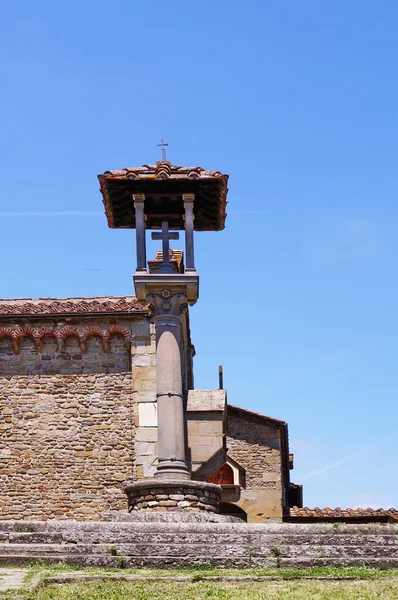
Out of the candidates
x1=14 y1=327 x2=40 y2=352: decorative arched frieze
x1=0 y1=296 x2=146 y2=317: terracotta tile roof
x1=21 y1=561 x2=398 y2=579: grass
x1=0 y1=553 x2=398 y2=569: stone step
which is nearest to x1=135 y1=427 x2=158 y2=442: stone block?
x1=0 y1=296 x2=146 y2=317: terracotta tile roof

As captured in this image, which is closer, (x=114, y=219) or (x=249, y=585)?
(x=249, y=585)

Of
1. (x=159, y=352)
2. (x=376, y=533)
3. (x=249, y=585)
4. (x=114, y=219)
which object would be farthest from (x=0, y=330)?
(x=249, y=585)

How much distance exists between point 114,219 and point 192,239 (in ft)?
6.06

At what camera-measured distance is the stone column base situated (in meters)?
15.4

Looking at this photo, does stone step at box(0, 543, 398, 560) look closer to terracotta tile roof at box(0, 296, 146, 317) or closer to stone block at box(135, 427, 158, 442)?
stone block at box(135, 427, 158, 442)

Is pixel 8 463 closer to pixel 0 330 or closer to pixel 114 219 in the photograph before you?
pixel 0 330

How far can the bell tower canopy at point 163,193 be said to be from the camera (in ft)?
56.6

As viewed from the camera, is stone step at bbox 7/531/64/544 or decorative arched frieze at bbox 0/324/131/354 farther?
decorative arched frieze at bbox 0/324/131/354

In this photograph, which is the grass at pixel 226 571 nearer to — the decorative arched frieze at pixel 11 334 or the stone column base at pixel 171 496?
the stone column base at pixel 171 496

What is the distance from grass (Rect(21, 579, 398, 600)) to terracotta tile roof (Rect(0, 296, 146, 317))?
10866 mm

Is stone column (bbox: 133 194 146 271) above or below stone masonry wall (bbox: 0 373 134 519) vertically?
above

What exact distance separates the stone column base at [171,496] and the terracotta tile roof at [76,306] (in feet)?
16.7

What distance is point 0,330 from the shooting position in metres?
20.1

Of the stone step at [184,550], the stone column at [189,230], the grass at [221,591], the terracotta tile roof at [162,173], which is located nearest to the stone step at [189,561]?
Result: the stone step at [184,550]
